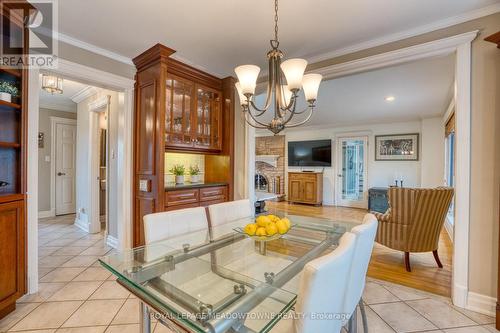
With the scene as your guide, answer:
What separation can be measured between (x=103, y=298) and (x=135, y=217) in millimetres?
963

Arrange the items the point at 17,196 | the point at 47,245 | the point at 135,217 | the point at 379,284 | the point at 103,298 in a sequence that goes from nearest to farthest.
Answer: the point at 17,196
the point at 103,298
the point at 379,284
the point at 135,217
the point at 47,245

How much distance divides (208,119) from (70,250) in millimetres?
2543

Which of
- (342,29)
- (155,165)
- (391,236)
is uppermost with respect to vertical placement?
(342,29)

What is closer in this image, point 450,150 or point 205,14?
point 205,14

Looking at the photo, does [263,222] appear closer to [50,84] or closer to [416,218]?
[416,218]

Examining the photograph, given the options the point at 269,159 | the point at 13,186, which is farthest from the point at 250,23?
the point at 269,159

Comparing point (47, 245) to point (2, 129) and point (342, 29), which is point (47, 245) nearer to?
point (2, 129)

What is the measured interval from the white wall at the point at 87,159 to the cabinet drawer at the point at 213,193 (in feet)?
4.19

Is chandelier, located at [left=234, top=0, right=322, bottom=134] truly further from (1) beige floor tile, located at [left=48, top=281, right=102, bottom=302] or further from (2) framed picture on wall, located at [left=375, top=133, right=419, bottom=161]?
(2) framed picture on wall, located at [left=375, top=133, right=419, bottom=161]

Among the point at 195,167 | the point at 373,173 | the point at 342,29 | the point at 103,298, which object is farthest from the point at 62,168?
the point at 373,173

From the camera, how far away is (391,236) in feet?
8.93

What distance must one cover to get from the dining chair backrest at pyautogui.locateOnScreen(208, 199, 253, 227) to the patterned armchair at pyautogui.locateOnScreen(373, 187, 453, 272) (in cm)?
165

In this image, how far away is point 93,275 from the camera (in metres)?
2.48
